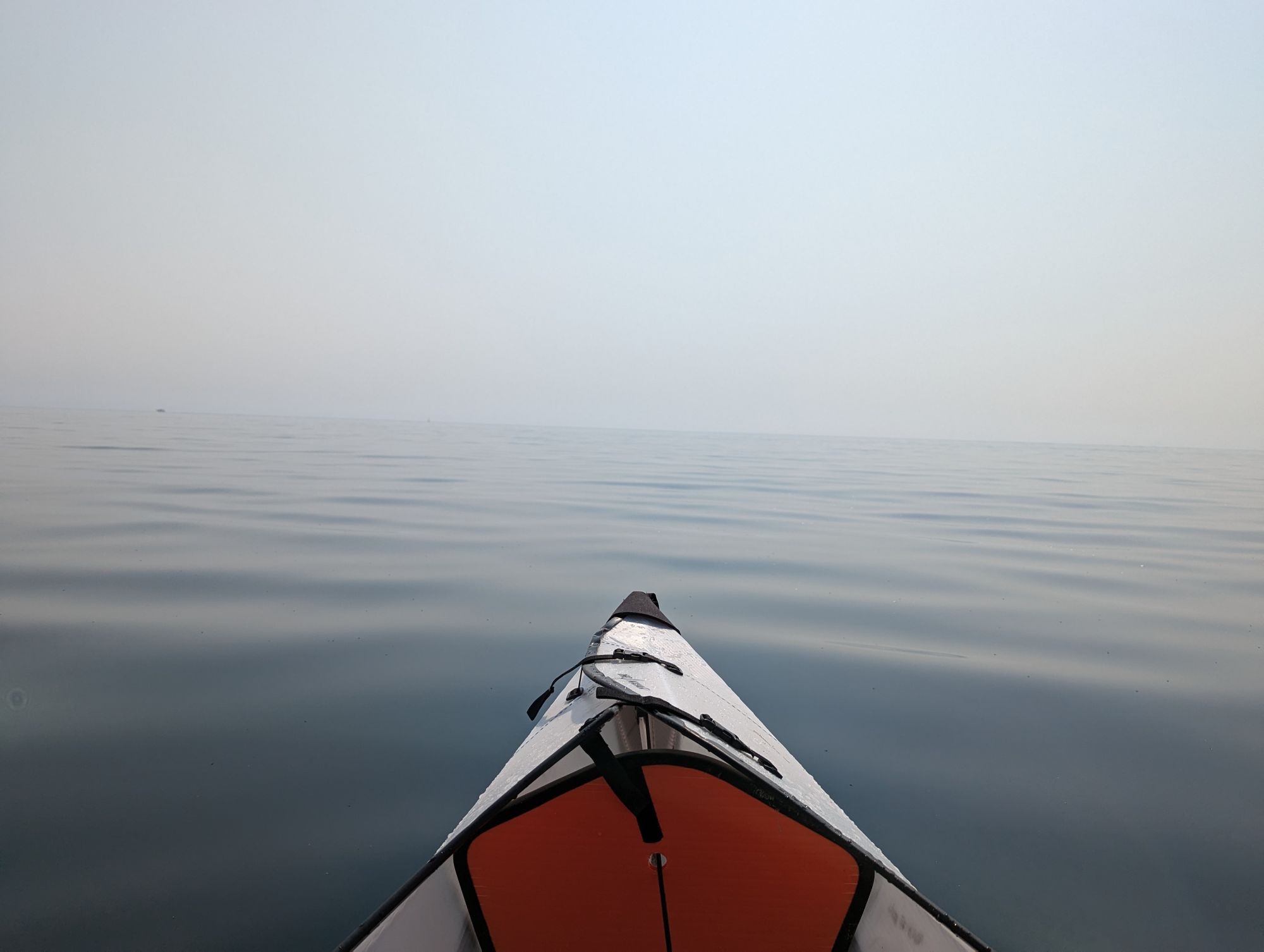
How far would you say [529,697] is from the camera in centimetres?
467

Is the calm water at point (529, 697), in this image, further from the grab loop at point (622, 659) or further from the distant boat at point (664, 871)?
the distant boat at point (664, 871)

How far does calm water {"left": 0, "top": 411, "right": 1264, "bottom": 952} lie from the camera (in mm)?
2799

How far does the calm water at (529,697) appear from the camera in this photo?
110 inches

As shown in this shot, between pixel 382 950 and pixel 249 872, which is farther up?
pixel 382 950

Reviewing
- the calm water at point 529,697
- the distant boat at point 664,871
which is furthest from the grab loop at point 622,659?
the distant boat at point 664,871

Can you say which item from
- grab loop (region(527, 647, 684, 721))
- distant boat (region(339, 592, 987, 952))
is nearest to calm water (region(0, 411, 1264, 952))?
grab loop (region(527, 647, 684, 721))

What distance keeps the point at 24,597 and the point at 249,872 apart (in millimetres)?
5588

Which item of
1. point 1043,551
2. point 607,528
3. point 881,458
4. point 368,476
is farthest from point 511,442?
point 1043,551

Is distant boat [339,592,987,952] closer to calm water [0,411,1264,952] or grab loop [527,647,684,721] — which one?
calm water [0,411,1264,952]

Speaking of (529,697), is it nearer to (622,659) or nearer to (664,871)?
(622,659)

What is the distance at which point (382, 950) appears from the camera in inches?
75.4

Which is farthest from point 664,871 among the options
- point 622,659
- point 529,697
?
point 529,697

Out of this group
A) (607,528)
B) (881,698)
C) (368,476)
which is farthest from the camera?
(368,476)

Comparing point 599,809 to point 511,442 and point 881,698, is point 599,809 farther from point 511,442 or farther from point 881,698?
point 511,442
